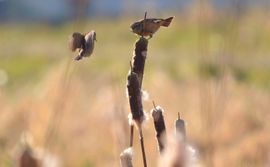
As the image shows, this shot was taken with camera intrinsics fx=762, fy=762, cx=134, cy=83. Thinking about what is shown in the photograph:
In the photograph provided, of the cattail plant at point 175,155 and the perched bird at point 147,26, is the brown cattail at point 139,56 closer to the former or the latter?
the perched bird at point 147,26

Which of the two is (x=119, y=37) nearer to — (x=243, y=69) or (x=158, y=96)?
(x=243, y=69)

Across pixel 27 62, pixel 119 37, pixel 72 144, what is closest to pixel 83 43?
pixel 72 144

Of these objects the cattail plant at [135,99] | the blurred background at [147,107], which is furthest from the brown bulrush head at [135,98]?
the blurred background at [147,107]

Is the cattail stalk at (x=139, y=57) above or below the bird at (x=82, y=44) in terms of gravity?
below

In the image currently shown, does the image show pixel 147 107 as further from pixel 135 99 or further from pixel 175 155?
pixel 175 155

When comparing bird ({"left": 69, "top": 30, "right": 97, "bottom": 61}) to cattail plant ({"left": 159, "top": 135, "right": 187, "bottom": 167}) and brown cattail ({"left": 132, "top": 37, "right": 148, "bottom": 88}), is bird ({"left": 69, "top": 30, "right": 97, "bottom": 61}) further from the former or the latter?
cattail plant ({"left": 159, "top": 135, "right": 187, "bottom": 167})

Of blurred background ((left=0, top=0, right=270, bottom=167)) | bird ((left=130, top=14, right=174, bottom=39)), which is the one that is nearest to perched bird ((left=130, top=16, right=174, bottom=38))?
bird ((left=130, top=14, right=174, bottom=39))

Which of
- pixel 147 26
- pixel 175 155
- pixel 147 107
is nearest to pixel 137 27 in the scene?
pixel 147 26

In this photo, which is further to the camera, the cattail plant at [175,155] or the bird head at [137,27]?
the bird head at [137,27]
